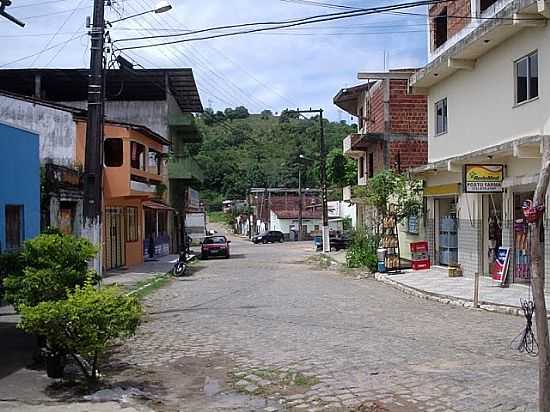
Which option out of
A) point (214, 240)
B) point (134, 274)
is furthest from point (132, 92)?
point (134, 274)

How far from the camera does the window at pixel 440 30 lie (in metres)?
25.2

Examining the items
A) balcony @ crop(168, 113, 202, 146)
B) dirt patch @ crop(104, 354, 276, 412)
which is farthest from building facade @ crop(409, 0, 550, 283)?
balcony @ crop(168, 113, 202, 146)

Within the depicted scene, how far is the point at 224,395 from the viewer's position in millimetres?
8141

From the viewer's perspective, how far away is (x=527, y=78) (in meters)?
18.0

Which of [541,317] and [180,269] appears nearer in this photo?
[541,317]

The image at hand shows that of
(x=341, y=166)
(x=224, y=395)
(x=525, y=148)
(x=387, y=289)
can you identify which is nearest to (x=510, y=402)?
(x=224, y=395)

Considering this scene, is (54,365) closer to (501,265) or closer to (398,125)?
(501,265)

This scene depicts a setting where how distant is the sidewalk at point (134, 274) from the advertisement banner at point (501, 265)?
11.2 m

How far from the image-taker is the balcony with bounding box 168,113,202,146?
146 feet

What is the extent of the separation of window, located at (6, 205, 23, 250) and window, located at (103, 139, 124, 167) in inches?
515

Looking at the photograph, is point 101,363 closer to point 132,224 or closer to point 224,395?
point 224,395

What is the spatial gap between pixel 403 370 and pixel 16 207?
34.0ft

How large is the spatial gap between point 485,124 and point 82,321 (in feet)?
52.1

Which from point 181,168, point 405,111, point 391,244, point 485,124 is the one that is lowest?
point 391,244
